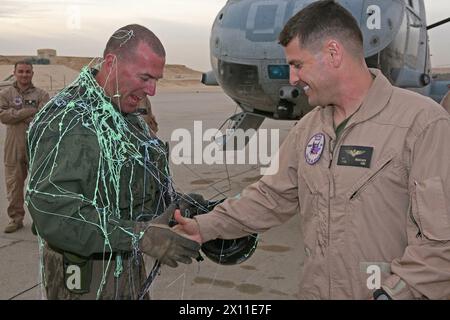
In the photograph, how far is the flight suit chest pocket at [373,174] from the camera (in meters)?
2.04

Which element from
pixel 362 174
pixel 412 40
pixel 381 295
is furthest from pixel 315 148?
pixel 412 40

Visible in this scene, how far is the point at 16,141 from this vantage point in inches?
247

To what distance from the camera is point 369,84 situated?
7.48ft

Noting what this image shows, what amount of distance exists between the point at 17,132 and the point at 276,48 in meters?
3.27

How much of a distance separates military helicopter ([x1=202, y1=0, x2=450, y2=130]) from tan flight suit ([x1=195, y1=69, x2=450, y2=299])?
10.9 ft

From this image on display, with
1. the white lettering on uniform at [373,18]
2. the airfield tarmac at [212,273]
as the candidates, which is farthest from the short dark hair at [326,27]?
the white lettering on uniform at [373,18]

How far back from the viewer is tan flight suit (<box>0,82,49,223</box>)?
6.15 meters

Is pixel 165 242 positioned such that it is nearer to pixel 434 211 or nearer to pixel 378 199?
pixel 378 199

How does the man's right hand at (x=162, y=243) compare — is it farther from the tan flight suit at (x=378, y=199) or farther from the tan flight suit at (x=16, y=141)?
the tan flight suit at (x=16, y=141)

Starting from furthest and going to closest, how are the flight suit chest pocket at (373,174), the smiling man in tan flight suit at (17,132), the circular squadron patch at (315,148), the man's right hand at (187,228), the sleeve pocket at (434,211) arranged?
the smiling man in tan flight suit at (17,132), the man's right hand at (187,228), the circular squadron patch at (315,148), the flight suit chest pocket at (373,174), the sleeve pocket at (434,211)

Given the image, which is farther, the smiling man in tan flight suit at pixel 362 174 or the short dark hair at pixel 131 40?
the short dark hair at pixel 131 40

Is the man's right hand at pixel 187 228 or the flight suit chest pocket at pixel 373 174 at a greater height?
the flight suit chest pocket at pixel 373 174

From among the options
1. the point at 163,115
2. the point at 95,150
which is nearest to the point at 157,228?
the point at 95,150
